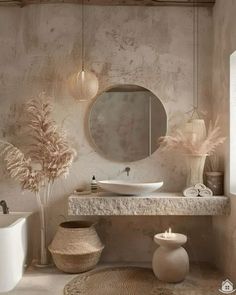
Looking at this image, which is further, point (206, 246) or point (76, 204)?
point (206, 246)

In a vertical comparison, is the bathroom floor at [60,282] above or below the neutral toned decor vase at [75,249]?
below

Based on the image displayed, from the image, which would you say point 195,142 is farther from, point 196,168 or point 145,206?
point 145,206

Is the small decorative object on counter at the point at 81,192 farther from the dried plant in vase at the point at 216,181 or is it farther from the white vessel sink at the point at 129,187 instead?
the dried plant in vase at the point at 216,181

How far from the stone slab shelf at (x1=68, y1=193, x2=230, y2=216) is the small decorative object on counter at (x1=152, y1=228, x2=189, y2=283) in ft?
0.87

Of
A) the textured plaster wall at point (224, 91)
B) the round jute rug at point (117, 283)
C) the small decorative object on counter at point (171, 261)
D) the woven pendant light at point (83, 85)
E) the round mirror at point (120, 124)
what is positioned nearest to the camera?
the round jute rug at point (117, 283)

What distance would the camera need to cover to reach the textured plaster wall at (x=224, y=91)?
2773 mm

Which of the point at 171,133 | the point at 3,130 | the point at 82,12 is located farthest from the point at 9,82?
the point at 171,133

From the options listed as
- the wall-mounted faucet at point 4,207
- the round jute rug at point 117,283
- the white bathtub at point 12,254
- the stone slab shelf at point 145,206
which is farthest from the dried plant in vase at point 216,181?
the wall-mounted faucet at point 4,207

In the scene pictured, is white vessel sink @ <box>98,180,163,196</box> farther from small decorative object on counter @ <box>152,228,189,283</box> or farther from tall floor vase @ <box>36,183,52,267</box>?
tall floor vase @ <box>36,183,52,267</box>

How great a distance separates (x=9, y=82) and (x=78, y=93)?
703 millimetres

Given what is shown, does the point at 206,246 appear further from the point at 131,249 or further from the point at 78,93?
the point at 78,93

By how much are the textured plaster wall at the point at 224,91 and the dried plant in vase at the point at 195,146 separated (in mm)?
98

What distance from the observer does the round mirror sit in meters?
3.29

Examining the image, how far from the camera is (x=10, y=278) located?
8.57 feet
